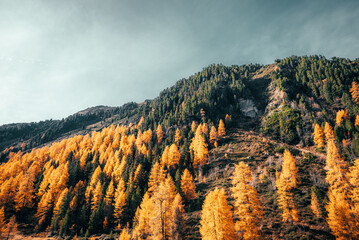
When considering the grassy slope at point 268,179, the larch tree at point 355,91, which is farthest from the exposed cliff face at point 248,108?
the larch tree at point 355,91

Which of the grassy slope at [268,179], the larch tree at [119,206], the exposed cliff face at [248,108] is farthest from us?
the exposed cliff face at [248,108]

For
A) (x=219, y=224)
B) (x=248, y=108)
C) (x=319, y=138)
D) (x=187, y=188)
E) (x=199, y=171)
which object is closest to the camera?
(x=219, y=224)

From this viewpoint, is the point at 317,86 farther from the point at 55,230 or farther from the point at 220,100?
the point at 55,230

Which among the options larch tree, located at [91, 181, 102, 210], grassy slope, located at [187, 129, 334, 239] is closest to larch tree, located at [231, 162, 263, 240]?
grassy slope, located at [187, 129, 334, 239]

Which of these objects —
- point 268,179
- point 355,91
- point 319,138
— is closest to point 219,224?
point 268,179

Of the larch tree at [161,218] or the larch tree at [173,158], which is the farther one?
the larch tree at [173,158]

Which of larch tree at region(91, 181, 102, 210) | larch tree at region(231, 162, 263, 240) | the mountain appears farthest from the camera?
larch tree at region(91, 181, 102, 210)

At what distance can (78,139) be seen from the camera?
390 ft

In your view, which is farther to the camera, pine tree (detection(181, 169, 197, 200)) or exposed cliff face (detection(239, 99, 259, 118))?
exposed cliff face (detection(239, 99, 259, 118))

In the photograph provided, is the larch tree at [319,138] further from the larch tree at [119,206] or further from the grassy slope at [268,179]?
the larch tree at [119,206]

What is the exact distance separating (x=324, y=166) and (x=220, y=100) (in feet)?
297

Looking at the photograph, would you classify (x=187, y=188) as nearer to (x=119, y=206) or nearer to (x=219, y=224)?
(x=119, y=206)

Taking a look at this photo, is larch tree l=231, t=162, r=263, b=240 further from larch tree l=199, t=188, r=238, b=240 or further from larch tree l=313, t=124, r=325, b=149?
larch tree l=313, t=124, r=325, b=149

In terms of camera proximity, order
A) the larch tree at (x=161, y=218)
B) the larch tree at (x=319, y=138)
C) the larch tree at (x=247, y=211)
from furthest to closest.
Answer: the larch tree at (x=319, y=138) < the larch tree at (x=161, y=218) < the larch tree at (x=247, y=211)
